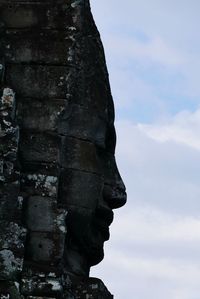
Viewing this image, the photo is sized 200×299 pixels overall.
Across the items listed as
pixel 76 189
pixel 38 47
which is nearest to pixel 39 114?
pixel 38 47

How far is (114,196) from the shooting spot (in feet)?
63.2

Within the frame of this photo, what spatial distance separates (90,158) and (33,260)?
1.49 metres

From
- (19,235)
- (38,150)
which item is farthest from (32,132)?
(19,235)

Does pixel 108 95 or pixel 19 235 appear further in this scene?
pixel 108 95

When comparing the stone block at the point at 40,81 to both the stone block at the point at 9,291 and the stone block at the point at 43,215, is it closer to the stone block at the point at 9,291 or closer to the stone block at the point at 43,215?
the stone block at the point at 43,215

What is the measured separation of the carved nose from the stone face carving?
0.04 feet

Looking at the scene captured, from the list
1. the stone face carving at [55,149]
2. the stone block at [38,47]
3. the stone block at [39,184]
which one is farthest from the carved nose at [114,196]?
the stone block at [38,47]

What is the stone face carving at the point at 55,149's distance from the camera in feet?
60.3

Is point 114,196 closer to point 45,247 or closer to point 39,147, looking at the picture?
point 39,147

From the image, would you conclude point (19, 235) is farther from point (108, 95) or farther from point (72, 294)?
point (108, 95)

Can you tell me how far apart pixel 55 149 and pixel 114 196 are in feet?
3.32

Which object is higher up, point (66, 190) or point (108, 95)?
point (108, 95)

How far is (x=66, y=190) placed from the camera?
18.9 meters

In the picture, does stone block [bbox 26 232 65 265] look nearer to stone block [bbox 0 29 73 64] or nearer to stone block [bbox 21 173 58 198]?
stone block [bbox 21 173 58 198]
